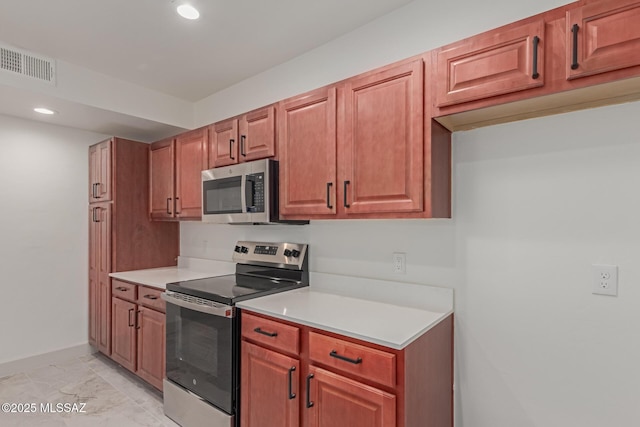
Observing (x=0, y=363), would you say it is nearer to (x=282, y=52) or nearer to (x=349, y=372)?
(x=349, y=372)

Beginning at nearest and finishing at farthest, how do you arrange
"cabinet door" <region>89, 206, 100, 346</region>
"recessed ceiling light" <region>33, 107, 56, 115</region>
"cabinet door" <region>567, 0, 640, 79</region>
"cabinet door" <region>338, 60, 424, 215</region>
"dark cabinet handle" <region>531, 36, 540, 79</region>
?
1. "cabinet door" <region>567, 0, 640, 79</region>
2. "dark cabinet handle" <region>531, 36, 540, 79</region>
3. "cabinet door" <region>338, 60, 424, 215</region>
4. "recessed ceiling light" <region>33, 107, 56, 115</region>
5. "cabinet door" <region>89, 206, 100, 346</region>

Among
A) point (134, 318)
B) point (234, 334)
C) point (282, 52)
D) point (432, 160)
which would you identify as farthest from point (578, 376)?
point (134, 318)

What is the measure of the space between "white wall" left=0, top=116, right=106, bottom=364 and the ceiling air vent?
3.01ft

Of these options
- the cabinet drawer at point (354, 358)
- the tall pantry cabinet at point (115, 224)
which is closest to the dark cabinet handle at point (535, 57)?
the cabinet drawer at point (354, 358)

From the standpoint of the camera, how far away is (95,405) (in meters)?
2.52

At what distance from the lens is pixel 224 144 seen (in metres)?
2.65

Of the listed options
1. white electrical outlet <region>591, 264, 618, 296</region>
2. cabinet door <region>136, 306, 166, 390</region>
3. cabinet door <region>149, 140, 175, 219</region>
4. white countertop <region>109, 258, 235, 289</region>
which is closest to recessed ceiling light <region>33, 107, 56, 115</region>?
cabinet door <region>149, 140, 175, 219</region>

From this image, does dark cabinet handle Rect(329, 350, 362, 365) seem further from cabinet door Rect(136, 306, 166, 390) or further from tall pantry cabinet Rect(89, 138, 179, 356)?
tall pantry cabinet Rect(89, 138, 179, 356)

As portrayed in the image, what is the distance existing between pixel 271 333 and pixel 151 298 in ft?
4.28

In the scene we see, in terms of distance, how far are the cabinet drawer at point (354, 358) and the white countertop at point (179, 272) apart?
1.54m

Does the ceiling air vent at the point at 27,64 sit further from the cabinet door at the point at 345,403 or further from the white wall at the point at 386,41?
the cabinet door at the point at 345,403

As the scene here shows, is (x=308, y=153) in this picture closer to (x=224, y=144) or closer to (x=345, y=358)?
(x=224, y=144)

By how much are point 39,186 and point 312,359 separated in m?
3.08

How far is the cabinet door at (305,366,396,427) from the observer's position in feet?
4.62
